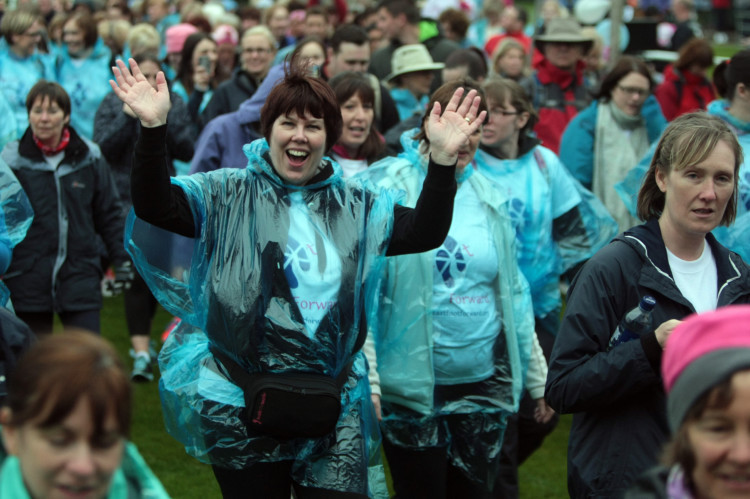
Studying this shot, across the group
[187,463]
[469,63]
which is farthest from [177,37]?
Result: [187,463]

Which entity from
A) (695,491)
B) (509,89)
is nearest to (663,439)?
(695,491)

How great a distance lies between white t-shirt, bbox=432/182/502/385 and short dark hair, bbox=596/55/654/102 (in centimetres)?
323

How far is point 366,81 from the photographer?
565cm

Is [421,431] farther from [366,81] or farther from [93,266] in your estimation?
[93,266]

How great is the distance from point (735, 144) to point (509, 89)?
6.53 feet

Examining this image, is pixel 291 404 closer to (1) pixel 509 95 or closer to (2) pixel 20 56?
(1) pixel 509 95

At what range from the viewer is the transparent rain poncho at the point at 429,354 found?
13.8ft

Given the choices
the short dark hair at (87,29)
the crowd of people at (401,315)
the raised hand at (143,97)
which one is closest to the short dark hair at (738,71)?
the crowd of people at (401,315)

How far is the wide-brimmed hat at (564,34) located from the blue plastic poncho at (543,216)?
3.74 m

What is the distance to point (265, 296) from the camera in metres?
3.41

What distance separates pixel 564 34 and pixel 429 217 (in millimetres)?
5640

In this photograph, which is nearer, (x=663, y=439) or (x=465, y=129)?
(x=663, y=439)

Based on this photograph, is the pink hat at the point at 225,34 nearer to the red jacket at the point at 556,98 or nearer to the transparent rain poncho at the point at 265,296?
the red jacket at the point at 556,98

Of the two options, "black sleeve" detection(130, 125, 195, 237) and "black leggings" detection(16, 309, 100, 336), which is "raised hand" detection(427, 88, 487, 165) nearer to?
"black sleeve" detection(130, 125, 195, 237)
